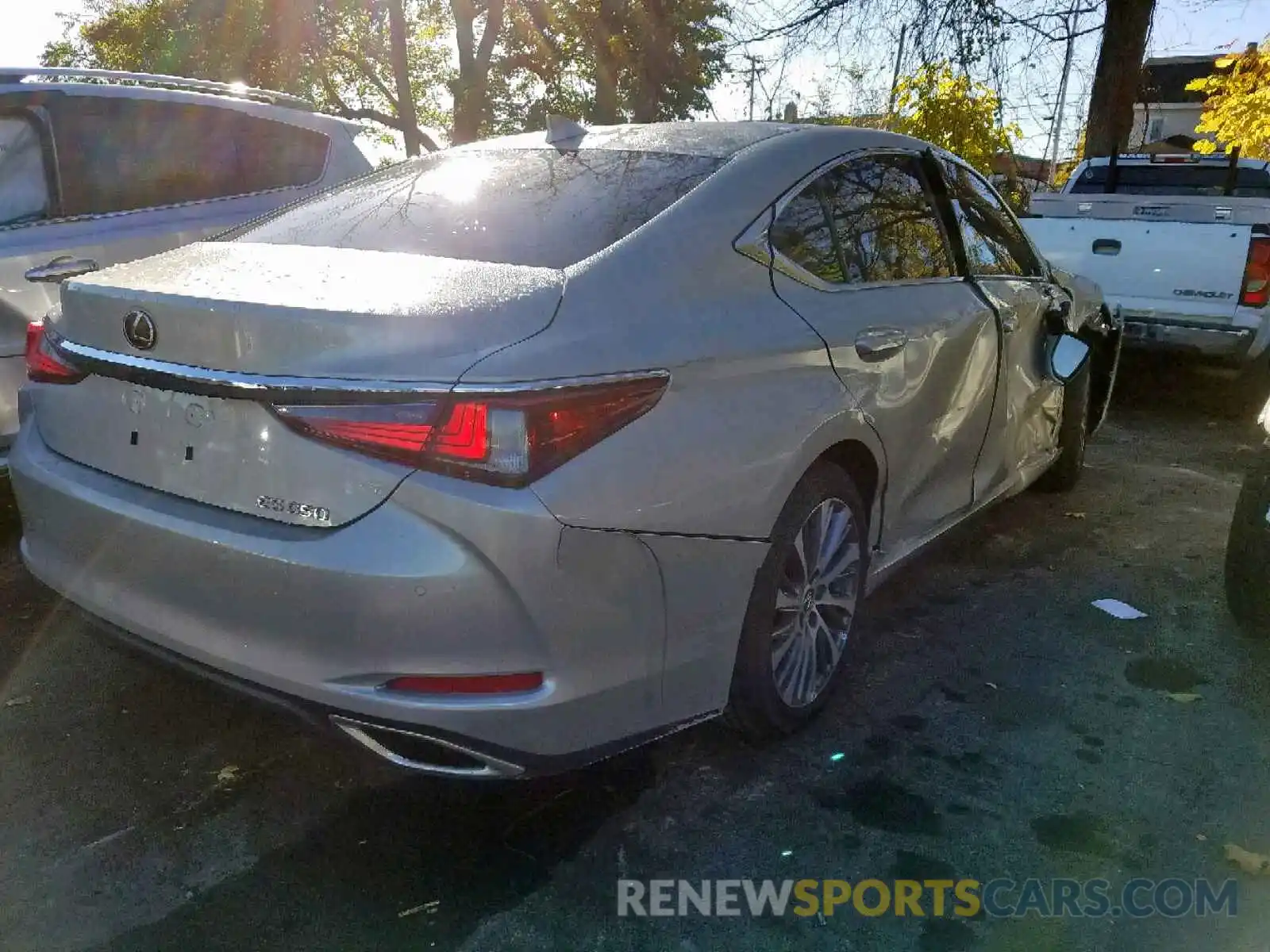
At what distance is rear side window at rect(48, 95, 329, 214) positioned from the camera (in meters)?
4.71

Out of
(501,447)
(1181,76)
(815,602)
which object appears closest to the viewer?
(501,447)

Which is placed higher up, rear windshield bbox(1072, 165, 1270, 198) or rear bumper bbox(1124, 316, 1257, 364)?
rear windshield bbox(1072, 165, 1270, 198)

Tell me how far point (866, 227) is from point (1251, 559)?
1.84 m

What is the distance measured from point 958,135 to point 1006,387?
10.6 meters

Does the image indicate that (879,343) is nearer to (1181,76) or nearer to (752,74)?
(752,74)

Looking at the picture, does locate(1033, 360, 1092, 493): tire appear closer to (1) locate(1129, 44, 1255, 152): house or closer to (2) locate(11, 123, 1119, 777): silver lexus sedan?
(2) locate(11, 123, 1119, 777): silver lexus sedan

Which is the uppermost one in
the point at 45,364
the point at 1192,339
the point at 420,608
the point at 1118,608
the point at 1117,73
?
the point at 1117,73

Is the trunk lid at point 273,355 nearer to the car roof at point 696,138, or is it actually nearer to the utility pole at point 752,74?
the car roof at point 696,138

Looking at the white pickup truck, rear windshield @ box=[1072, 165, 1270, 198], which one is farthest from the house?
the white pickup truck

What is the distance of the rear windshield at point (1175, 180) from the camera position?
9.56 meters

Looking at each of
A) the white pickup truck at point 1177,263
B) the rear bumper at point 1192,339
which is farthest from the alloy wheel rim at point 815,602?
the rear bumper at point 1192,339

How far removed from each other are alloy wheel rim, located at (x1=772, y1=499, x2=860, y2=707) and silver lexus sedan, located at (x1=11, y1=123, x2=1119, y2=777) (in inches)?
0.5

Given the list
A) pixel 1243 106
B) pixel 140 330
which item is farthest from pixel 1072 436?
pixel 1243 106

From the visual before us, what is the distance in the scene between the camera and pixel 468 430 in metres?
2.07
